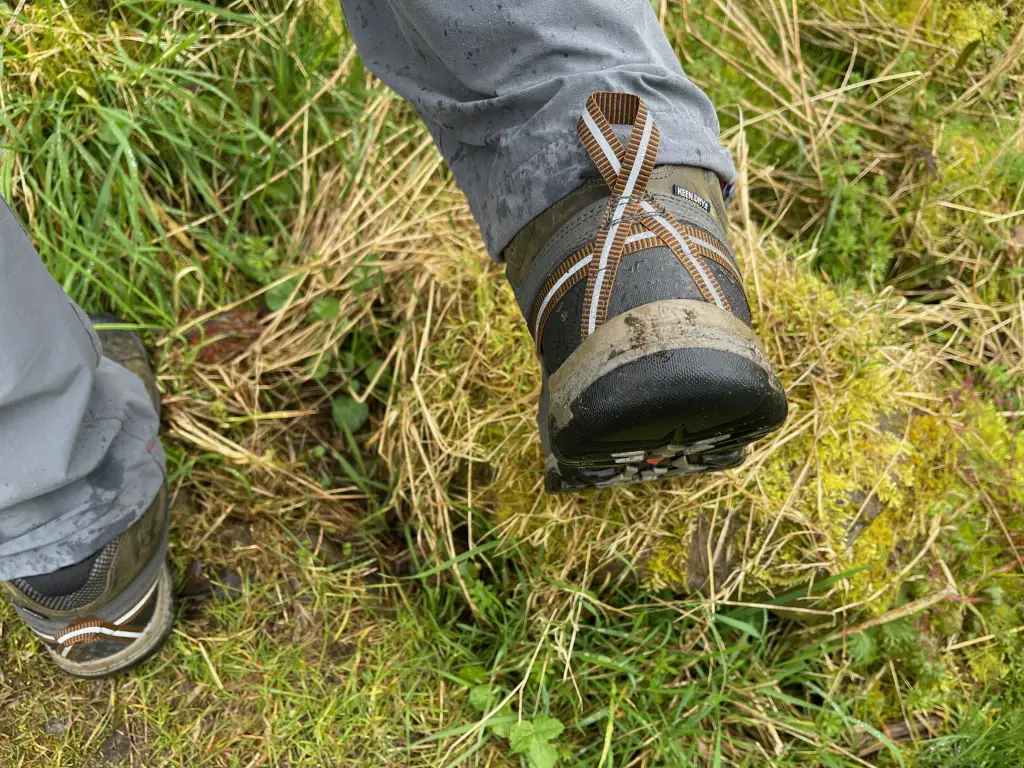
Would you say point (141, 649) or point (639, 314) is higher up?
point (639, 314)

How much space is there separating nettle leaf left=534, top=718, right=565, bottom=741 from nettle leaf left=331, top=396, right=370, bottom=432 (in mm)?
870

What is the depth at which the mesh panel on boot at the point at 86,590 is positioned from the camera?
1.43 meters

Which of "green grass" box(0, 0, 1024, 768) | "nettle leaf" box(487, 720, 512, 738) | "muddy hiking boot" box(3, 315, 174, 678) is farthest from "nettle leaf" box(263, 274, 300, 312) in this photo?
"nettle leaf" box(487, 720, 512, 738)

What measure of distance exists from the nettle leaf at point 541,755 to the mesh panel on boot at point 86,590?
955 mm

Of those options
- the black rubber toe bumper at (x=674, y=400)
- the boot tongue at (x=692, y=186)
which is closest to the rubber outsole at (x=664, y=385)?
the black rubber toe bumper at (x=674, y=400)

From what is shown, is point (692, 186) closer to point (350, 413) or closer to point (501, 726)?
point (350, 413)

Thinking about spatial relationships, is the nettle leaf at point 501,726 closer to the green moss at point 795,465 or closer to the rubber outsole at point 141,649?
the green moss at point 795,465

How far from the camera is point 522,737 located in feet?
5.30

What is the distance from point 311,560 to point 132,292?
0.84 meters

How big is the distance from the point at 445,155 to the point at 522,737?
4.07 ft

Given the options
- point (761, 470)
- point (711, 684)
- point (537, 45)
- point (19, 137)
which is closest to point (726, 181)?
point (537, 45)

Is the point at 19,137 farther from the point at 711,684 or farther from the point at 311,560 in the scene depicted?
the point at 711,684

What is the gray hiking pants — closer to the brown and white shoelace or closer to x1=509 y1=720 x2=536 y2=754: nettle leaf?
the brown and white shoelace

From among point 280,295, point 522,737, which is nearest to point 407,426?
point 280,295
